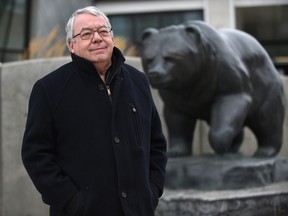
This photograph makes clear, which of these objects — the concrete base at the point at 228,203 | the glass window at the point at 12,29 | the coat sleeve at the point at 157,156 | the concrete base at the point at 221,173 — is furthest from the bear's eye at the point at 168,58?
the glass window at the point at 12,29

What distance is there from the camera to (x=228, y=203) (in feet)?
11.1

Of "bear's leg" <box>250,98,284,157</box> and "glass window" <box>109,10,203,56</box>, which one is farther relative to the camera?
"glass window" <box>109,10,203,56</box>

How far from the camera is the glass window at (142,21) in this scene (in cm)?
1764

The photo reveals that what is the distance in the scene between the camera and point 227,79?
12.2 ft

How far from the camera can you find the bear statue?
3.50 metres

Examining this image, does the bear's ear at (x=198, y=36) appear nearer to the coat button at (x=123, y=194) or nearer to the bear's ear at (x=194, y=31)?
the bear's ear at (x=194, y=31)

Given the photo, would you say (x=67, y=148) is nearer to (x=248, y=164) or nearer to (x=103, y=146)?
(x=103, y=146)

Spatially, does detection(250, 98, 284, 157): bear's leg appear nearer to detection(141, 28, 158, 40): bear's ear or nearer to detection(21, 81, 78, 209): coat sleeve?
detection(141, 28, 158, 40): bear's ear

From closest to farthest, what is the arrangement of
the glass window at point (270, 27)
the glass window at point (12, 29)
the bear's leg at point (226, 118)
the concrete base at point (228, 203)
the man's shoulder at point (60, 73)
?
the man's shoulder at point (60, 73) → the concrete base at point (228, 203) → the bear's leg at point (226, 118) → the glass window at point (12, 29) → the glass window at point (270, 27)

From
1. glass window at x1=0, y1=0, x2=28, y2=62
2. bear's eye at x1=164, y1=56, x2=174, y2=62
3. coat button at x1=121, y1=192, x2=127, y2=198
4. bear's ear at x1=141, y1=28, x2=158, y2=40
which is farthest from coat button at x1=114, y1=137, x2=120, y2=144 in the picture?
glass window at x1=0, y1=0, x2=28, y2=62

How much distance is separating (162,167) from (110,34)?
22.5 inches

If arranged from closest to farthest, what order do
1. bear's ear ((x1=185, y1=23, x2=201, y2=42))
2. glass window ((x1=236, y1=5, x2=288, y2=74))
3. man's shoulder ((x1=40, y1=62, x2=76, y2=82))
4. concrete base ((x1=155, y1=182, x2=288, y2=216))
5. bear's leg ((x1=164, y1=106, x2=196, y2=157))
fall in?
man's shoulder ((x1=40, y1=62, x2=76, y2=82)), concrete base ((x1=155, y1=182, x2=288, y2=216)), bear's ear ((x1=185, y1=23, x2=201, y2=42)), bear's leg ((x1=164, y1=106, x2=196, y2=157)), glass window ((x1=236, y1=5, x2=288, y2=74))

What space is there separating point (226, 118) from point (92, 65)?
6.43 ft

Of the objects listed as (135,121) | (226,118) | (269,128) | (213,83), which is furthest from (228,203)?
(135,121)
